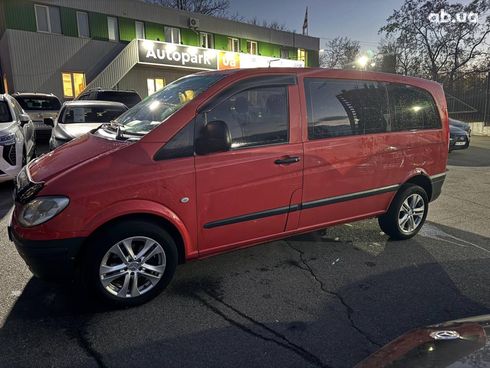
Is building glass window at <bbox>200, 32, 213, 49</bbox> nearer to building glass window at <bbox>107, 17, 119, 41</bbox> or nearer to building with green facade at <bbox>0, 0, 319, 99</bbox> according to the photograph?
building with green facade at <bbox>0, 0, 319, 99</bbox>

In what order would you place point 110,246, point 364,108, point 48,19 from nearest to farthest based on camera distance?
point 110,246 < point 364,108 < point 48,19

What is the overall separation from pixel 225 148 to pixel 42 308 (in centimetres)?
195

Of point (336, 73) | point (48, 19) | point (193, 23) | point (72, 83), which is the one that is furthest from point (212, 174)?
point (193, 23)

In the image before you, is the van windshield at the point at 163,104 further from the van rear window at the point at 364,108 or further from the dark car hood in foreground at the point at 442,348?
the dark car hood in foreground at the point at 442,348

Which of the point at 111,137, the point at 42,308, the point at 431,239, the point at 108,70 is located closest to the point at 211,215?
the point at 111,137

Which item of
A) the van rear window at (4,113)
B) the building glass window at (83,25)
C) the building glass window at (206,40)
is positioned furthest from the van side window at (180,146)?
the building glass window at (206,40)

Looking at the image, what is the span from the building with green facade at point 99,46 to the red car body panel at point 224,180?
18555 millimetres

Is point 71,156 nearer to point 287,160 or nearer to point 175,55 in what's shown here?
point 287,160

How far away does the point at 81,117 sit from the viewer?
8.27 metres

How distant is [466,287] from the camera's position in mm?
3518

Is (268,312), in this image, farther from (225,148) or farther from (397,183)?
(397,183)

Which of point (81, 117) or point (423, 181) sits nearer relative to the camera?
point (423, 181)

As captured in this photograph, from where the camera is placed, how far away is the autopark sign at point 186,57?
21.3 m

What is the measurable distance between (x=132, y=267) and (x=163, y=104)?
5.12ft
